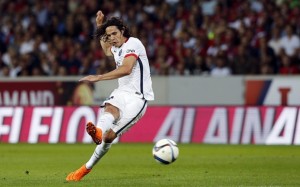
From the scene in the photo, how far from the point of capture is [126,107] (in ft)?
37.7

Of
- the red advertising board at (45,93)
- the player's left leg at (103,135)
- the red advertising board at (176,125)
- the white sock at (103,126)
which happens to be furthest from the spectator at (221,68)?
the white sock at (103,126)

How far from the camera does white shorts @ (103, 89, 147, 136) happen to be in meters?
11.5

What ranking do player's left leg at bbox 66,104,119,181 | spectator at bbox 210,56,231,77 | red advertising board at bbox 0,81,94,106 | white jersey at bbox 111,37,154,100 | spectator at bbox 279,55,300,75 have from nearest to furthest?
1. player's left leg at bbox 66,104,119,181
2. white jersey at bbox 111,37,154,100
3. spectator at bbox 279,55,300,75
4. red advertising board at bbox 0,81,94,106
5. spectator at bbox 210,56,231,77

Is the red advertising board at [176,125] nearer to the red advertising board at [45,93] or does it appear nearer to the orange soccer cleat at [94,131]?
the red advertising board at [45,93]

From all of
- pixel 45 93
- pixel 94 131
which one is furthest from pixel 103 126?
pixel 45 93

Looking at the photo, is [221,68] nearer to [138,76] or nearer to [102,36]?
[102,36]

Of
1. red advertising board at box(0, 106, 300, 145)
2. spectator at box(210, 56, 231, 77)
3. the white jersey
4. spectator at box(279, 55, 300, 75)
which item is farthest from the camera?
spectator at box(210, 56, 231, 77)

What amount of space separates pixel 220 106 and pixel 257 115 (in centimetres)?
87

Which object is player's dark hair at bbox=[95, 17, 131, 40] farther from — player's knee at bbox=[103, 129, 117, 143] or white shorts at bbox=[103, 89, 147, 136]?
player's knee at bbox=[103, 129, 117, 143]

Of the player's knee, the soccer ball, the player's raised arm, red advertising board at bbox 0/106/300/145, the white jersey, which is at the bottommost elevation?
red advertising board at bbox 0/106/300/145

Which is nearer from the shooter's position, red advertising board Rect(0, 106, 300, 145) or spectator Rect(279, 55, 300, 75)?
red advertising board Rect(0, 106, 300, 145)

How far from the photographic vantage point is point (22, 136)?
20578 millimetres

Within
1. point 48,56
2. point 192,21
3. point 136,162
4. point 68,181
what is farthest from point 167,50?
point 68,181

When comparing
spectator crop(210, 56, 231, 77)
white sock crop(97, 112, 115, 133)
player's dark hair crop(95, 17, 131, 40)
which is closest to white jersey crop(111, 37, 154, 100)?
player's dark hair crop(95, 17, 131, 40)
